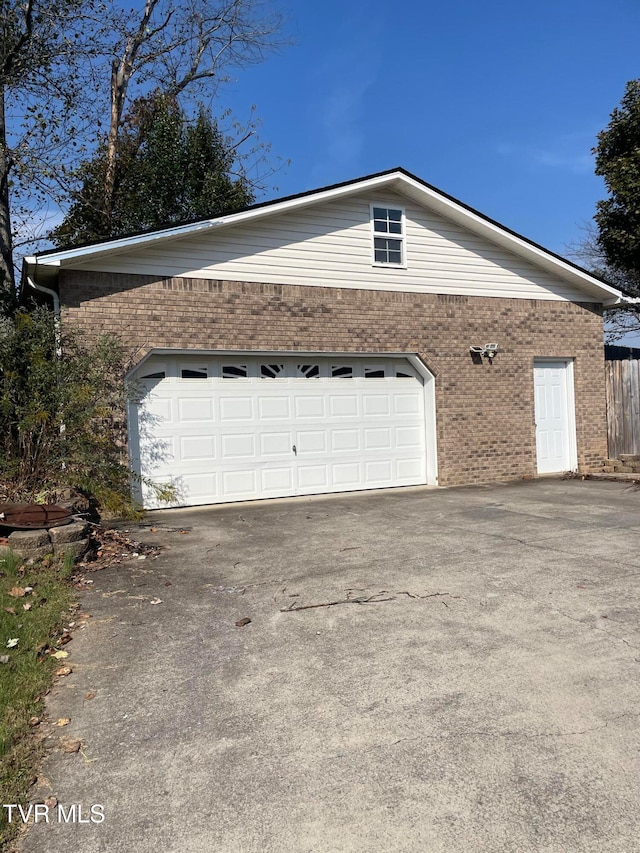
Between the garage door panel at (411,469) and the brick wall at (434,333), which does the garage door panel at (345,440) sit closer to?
the garage door panel at (411,469)

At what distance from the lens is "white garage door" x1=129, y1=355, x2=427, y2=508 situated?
10.3 m

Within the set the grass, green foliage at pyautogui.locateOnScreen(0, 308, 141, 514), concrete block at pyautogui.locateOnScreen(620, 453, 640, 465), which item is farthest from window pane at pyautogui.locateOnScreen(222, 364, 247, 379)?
concrete block at pyautogui.locateOnScreen(620, 453, 640, 465)

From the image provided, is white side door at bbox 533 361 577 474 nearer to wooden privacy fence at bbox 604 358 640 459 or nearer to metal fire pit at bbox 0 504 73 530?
wooden privacy fence at bbox 604 358 640 459

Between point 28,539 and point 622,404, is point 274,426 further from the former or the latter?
point 622,404

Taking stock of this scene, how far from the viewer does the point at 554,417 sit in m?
13.7

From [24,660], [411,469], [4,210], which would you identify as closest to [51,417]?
[24,660]

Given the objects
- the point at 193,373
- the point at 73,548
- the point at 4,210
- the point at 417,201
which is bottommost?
the point at 73,548

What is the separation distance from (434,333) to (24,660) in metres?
9.94

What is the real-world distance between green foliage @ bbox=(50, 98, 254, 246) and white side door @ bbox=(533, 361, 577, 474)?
38.3 ft

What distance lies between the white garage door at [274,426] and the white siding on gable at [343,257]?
4.97 feet

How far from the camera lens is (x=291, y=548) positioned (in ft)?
23.8

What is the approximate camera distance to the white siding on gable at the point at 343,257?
10.5m

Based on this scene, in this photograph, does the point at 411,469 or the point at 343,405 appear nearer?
the point at 343,405

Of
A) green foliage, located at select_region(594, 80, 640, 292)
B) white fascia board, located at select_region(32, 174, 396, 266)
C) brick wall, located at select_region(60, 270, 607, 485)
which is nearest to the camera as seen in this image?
white fascia board, located at select_region(32, 174, 396, 266)
